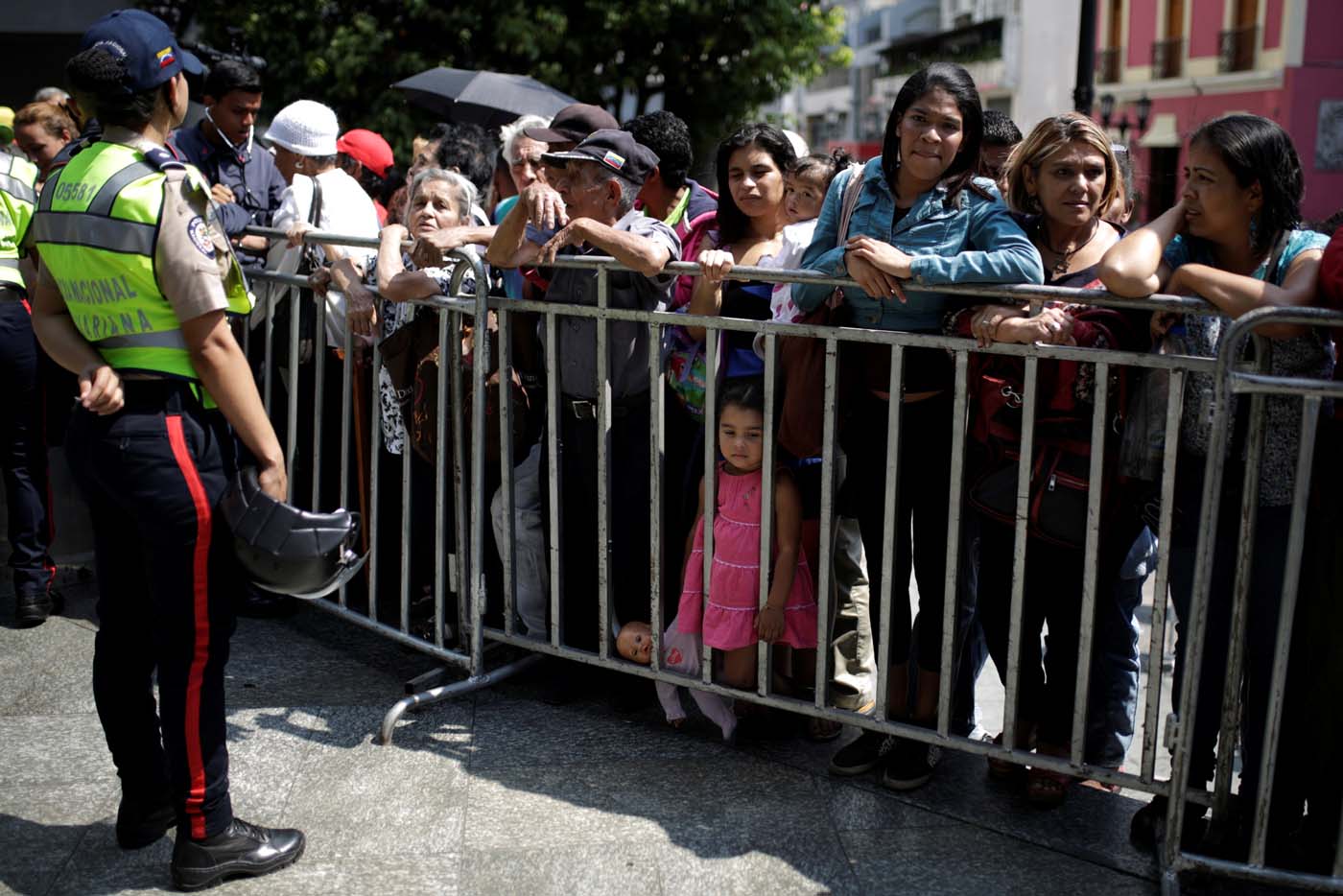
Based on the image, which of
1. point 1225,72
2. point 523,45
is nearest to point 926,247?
point 523,45

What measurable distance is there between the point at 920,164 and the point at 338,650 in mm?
2803

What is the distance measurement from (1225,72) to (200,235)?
115 ft

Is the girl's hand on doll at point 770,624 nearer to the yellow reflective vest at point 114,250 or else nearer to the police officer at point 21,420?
the yellow reflective vest at point 114,250

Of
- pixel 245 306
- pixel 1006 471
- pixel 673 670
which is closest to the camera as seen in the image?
pixel 245 306

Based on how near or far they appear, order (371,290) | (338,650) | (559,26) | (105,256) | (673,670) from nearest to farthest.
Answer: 1. (105,256)
2. (673,670)
3. (371,290)
4. (338,650)
5. (559,26)

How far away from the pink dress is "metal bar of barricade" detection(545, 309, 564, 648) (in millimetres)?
567

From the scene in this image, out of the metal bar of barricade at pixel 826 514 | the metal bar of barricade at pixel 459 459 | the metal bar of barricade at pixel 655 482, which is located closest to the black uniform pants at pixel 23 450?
the metal bar of barricade at pixel 459 459

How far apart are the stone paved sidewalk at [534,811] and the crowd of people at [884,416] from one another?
14 cm

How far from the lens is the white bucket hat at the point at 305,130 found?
605cm

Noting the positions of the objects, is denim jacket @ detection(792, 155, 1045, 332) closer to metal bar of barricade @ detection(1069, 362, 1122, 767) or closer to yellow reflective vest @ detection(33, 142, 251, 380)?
metal bar of barricade @ detection(1069, 362, 1122, 767)

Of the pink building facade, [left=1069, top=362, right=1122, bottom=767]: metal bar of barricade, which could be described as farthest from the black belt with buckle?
the pink building facade

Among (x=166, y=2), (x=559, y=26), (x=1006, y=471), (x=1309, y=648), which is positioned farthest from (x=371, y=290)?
(x=166, y=2)

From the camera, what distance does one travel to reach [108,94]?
3.22 meters

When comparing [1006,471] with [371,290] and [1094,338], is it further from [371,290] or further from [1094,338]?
[371,290]
